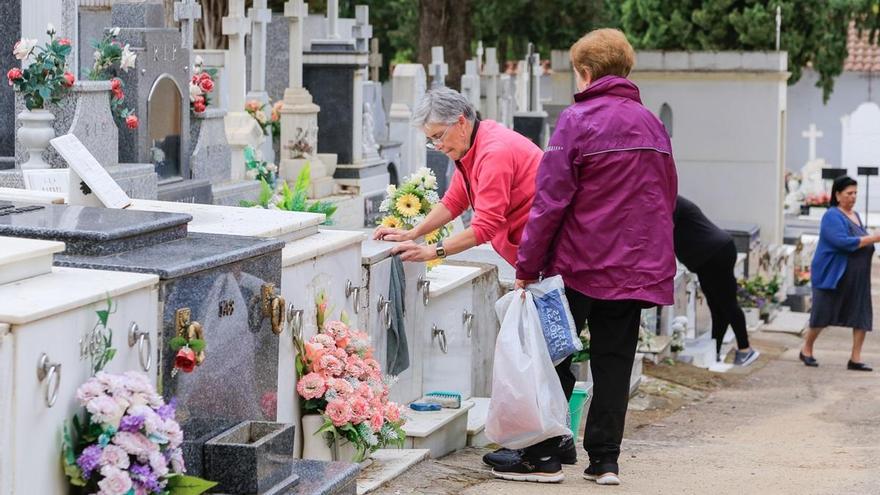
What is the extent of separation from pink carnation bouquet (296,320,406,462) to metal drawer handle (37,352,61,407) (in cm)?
175

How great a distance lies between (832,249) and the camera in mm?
12180

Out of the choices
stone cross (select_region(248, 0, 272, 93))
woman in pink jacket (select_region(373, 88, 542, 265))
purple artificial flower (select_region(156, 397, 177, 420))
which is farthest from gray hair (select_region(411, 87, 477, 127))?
stone cross (select_region(248, 0, 272, 93))

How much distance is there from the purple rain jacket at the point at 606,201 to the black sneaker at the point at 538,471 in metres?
0.65

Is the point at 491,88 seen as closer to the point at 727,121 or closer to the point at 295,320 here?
the point at 727,121

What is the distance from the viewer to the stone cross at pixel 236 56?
43.1 feet

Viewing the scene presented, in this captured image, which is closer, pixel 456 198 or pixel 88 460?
pixel 88 460

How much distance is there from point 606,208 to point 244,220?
127 centimetres

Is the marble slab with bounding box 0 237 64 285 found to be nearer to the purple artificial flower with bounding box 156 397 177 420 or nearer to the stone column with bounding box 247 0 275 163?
the purple artificial flower with bounding box 156 397 177 420

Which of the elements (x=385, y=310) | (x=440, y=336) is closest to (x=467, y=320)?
→ (x=440, y=336)

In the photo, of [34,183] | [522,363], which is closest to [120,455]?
[522,363]

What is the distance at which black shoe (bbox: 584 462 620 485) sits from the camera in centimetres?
559

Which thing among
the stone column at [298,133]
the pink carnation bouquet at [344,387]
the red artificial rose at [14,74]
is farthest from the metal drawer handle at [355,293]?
the stone column at [298,133]

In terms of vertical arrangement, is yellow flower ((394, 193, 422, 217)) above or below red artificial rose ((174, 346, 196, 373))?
above

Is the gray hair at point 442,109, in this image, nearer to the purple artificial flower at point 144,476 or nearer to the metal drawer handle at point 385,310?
the metal drawer handle at point 385,310
